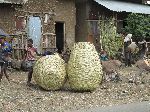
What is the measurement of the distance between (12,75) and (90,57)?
203 inches

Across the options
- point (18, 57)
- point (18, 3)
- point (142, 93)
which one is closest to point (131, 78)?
point (142, 93)

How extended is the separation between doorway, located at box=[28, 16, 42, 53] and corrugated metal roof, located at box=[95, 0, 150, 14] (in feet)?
14.7

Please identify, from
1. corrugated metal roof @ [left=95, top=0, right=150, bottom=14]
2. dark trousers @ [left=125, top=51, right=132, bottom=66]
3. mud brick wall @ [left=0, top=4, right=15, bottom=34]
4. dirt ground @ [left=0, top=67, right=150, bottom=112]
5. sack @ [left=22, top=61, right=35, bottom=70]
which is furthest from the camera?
corrugated metal roof @ [left=95, top=0, right=150, bottom=14]

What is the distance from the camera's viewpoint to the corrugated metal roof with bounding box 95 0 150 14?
2417 cm

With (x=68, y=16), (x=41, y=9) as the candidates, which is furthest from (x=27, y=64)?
(x=68, y=16)

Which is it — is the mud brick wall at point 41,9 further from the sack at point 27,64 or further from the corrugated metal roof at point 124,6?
the sack at point 27,64

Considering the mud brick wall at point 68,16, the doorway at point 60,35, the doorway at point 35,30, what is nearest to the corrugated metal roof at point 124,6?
the mud brick wall at point 68,16

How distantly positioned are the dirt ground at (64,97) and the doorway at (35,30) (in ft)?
20.9

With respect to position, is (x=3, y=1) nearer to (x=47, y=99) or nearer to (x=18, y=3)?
(x=18, y=3)

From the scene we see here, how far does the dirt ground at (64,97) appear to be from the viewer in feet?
33.8

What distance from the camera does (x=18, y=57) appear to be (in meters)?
19.0

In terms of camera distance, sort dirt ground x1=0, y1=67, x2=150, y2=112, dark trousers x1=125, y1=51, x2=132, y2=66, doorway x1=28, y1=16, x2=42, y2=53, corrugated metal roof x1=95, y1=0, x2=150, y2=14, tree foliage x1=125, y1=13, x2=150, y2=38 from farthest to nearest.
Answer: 1. corrugated metal roof x1=95, y1=0, x2=150, y2=14
2. tree foliage x1=125, y1=13, x2=150, y2=38
3. doorway x1=28, y1=16, x2=42, y2=53
4. dark trousers x1=125, y1=51, x2=132, y2=66
5. dirt ground x1=0, y1=67, x2=150, y2=112

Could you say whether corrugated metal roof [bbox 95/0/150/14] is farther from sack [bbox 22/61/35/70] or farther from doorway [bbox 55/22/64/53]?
sack [bbox 22/61/35/70]

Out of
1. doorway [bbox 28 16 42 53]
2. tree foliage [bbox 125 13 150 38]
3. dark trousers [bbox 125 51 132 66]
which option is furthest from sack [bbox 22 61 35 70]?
tree foliage [bbox 125 13 150 38]
